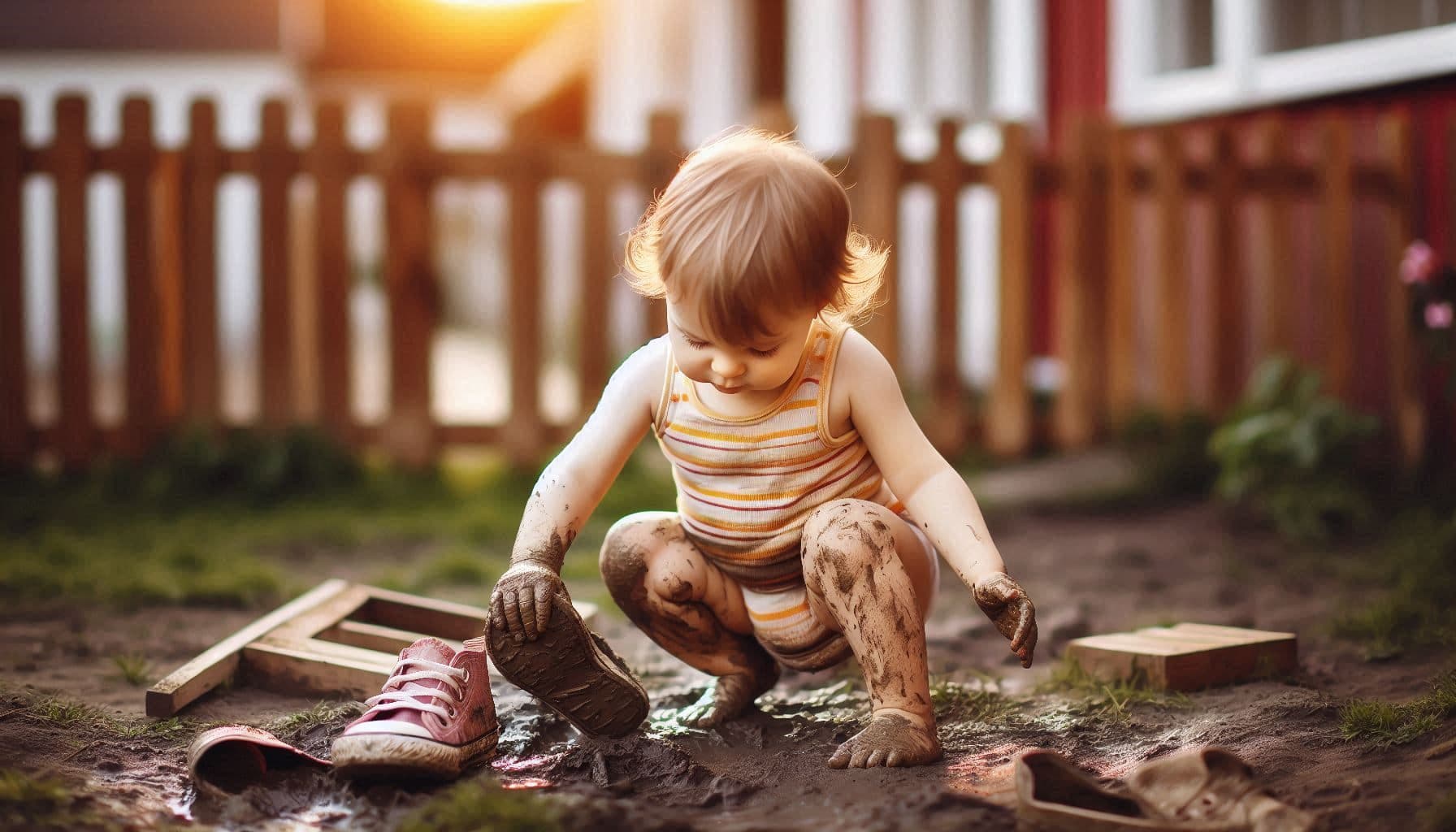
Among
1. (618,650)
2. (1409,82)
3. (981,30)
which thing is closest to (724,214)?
(618,650)

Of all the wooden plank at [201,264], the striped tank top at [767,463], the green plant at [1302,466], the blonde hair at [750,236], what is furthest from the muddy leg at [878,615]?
the wooden plank at [201,264]

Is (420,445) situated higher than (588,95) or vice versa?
A: (588,95)

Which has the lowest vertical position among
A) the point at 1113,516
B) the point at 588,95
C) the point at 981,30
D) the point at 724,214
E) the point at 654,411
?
the point at 1113,516

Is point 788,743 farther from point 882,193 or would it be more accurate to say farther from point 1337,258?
point 1337,258

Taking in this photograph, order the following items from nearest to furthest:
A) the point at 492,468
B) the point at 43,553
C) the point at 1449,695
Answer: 1. the point at 1449,695
2. the point at 43,553
3. the point at 492,468

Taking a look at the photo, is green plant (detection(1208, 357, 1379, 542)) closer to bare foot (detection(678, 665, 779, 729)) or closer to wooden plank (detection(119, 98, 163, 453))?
bare foot (detection(678, 665, 779, 729))

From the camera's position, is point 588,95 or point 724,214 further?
point 588,95

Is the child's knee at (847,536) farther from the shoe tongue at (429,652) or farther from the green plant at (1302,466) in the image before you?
the green plant at (1302,466)

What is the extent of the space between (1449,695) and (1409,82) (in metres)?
4.00

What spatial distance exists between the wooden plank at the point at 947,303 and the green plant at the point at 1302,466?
1233 millimetres

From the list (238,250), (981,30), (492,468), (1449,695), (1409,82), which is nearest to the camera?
(1449,695)

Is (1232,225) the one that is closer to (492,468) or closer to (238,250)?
(492,468)

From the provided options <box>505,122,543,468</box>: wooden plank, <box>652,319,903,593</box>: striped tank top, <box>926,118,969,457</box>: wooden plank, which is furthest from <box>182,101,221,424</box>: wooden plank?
<box>652,319,903,593</box>: striped tank top

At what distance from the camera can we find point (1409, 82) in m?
5.57
